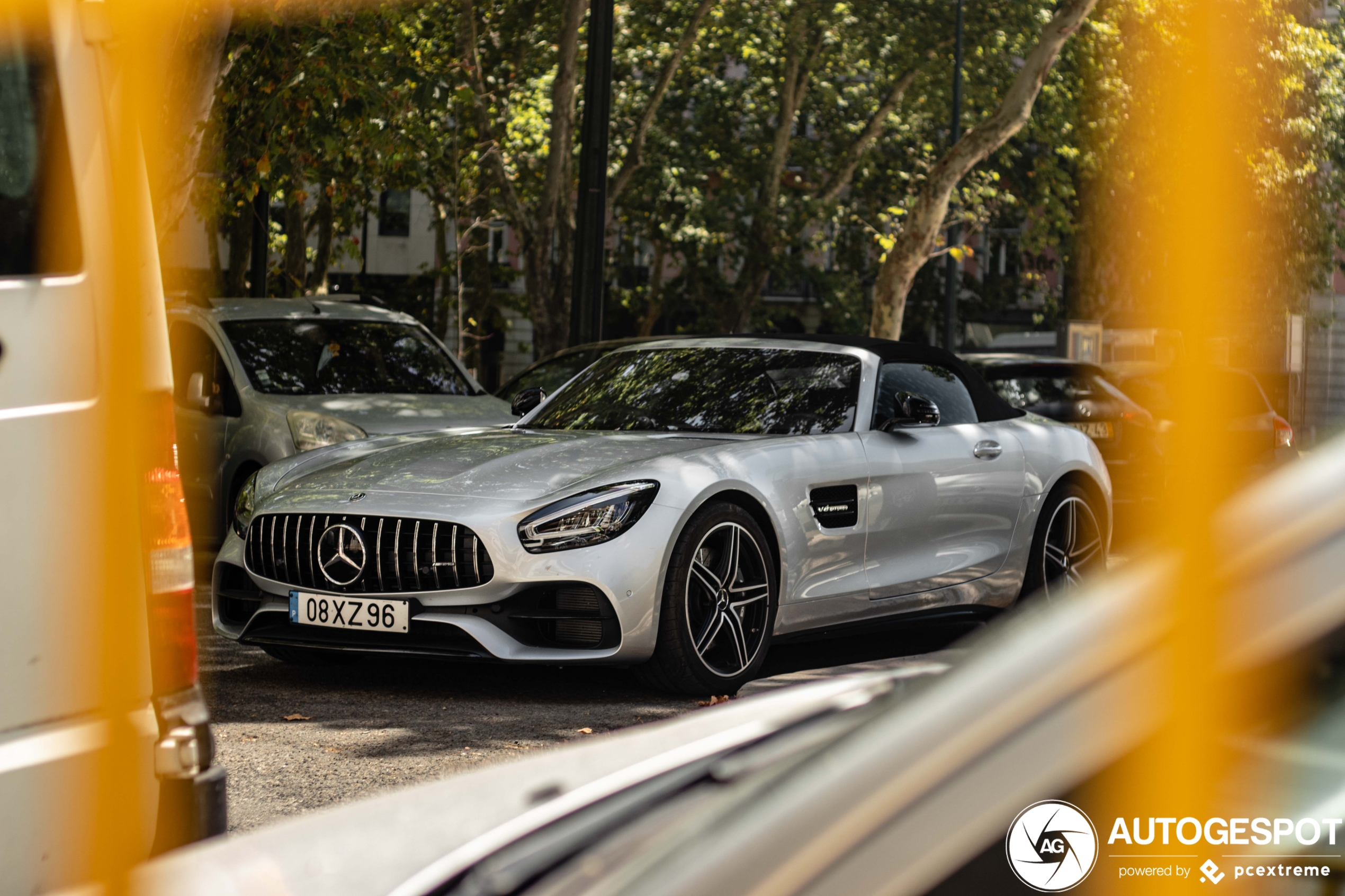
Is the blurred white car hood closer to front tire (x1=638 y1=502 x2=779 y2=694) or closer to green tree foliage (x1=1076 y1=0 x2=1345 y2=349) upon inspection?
front tire (x1=638 y1=502 x2=779 y2=694)

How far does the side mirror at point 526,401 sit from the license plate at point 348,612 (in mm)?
2202

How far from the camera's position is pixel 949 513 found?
7.35 m

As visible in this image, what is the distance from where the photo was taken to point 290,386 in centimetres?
1082

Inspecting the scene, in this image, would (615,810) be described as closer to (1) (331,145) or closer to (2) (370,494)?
(2) (370,494)

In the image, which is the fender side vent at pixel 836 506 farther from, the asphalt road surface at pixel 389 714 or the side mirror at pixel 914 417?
the asphalt road surface at pixel 389 714

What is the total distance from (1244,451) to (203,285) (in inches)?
857

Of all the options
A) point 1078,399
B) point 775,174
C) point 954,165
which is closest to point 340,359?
point 1078,399

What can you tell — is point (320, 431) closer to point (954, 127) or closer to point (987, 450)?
point (987, 450)

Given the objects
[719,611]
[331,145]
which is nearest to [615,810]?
[719,611]

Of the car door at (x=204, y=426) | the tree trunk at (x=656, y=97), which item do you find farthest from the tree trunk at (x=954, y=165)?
the car door at (x=204, y=426)

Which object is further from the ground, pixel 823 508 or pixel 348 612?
pixel 823 508

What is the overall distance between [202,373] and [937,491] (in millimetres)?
5882

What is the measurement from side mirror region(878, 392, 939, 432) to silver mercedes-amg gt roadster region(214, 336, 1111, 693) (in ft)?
0.04

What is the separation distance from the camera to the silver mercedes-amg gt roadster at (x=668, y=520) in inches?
236
